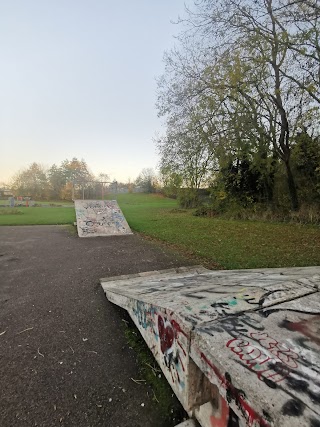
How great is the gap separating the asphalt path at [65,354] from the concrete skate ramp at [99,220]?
4065mm

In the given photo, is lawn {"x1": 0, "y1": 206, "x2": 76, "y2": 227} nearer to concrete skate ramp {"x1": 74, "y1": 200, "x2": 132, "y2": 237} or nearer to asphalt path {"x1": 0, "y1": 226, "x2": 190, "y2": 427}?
concrete skate ramp {"x1": 74, "y1": 200, "x2": 132, "y2": 237}

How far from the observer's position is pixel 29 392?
1.99m

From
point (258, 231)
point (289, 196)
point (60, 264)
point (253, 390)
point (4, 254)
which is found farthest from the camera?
point (289, 196)

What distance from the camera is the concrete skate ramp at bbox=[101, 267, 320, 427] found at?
3.61 ft

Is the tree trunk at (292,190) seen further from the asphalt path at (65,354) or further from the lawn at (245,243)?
the asphalt path at (65,354)

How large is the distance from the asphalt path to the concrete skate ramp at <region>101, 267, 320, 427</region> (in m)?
0.42

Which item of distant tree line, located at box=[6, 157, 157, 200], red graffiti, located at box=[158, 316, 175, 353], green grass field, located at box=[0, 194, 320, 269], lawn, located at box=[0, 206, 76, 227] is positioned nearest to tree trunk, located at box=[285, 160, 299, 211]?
green grass field, located at box=[0, 194, 320, 269]

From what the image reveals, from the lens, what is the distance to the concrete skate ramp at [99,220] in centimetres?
946

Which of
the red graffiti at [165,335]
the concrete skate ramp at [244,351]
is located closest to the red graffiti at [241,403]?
the concrete skate ramp at [244,351]

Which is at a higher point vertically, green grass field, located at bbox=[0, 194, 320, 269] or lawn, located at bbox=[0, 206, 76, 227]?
lawn, located at bbox=[0, 206, 76, 227]

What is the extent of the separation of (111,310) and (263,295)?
2.26m

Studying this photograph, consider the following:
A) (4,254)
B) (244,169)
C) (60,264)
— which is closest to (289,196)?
(244,169)

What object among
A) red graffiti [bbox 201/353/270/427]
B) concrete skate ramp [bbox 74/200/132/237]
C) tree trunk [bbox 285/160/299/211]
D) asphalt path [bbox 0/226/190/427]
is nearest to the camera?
red graffiti [bbox 201/353/270/427]

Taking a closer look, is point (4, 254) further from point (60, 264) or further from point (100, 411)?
point (100, 411)
